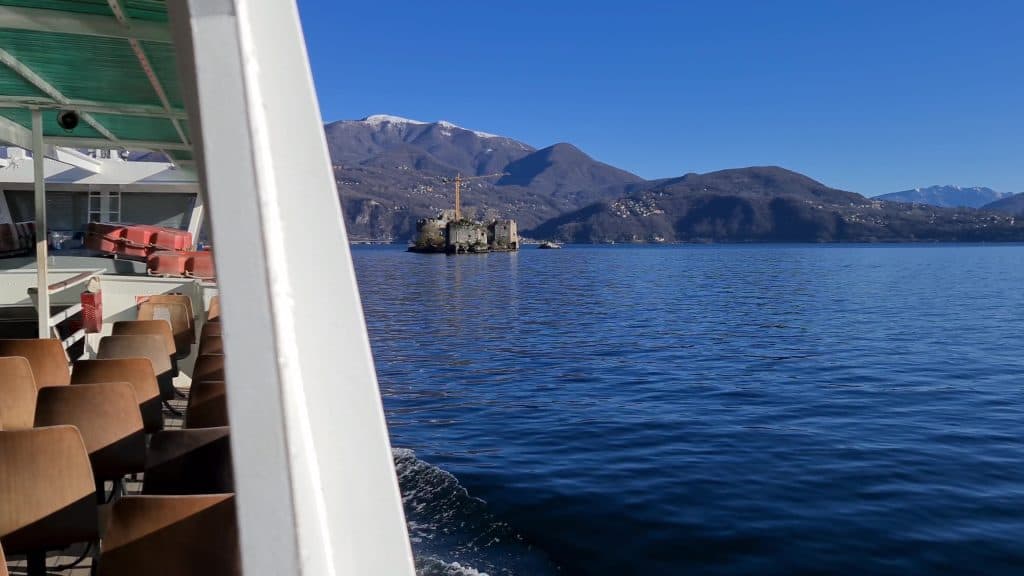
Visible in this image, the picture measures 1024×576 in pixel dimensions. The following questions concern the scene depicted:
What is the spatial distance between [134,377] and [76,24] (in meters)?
1.86

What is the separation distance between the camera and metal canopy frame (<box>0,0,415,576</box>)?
0.88 m

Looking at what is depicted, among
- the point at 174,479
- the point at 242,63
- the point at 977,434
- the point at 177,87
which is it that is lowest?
the point at 977,434

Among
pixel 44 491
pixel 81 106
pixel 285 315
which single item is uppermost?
pixel 81 106

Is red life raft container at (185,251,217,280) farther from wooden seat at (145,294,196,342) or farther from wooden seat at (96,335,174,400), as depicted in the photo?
wooden seat at (96,335,174,400)

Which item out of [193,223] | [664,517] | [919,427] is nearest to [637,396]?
[919,427]

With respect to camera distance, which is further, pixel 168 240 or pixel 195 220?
pixel 195 220

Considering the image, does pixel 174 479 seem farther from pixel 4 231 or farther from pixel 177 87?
pixel 4 231

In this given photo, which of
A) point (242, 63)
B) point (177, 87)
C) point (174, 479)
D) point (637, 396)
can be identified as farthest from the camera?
point (637, 396)

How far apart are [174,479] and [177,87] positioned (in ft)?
11.4

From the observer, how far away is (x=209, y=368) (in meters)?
5.11

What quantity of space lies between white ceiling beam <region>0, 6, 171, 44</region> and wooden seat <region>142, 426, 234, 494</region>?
A: 2155mm

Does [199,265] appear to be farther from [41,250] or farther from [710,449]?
[710,449]

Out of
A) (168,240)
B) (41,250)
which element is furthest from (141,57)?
(168,240)

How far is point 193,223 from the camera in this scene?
1491 centimetres
